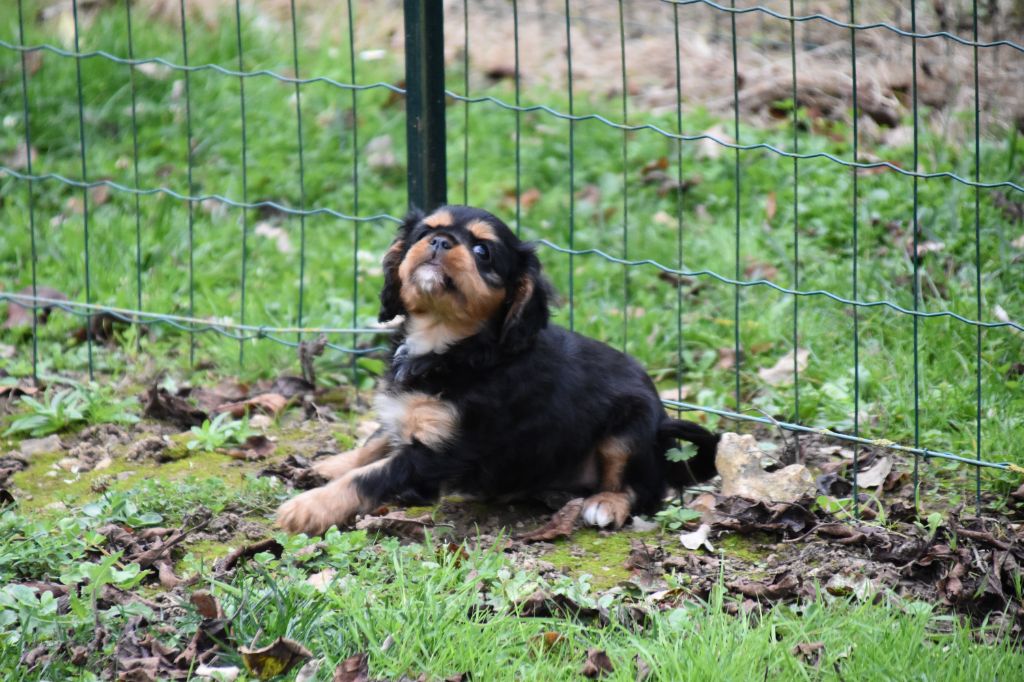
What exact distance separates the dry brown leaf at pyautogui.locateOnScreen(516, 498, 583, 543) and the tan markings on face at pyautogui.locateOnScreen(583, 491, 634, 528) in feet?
0.12

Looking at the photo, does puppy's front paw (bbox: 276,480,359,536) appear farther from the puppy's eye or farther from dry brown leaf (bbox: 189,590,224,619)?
the puppy's eye

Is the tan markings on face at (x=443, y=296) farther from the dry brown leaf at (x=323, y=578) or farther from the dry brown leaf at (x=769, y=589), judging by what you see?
the dry brown leaf at (x=769, y=589)

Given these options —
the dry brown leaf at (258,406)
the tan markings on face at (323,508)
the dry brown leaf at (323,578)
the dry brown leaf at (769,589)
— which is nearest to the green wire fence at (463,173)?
the dry brown leaf at (258,406)

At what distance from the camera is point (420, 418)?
4.02 meters

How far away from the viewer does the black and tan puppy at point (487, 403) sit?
3961mm

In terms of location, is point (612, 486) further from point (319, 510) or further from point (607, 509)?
point (319, 510)

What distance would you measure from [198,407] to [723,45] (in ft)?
16.8

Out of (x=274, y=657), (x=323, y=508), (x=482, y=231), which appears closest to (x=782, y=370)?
(x=482, y=231)

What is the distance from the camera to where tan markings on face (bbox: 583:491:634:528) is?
4.08 meters

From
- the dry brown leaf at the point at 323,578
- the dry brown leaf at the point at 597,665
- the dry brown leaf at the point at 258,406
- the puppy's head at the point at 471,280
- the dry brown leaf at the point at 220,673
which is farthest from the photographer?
the dry brown leaf at the point at 258,406

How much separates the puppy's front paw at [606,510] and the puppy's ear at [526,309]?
59 cm

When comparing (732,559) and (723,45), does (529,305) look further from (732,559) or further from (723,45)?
(723,45)

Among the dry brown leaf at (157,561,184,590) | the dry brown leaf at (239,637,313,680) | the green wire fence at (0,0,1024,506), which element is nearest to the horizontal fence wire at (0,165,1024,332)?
the green wire fence at (0,0,1024,506)

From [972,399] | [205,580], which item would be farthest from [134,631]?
[972,399]
